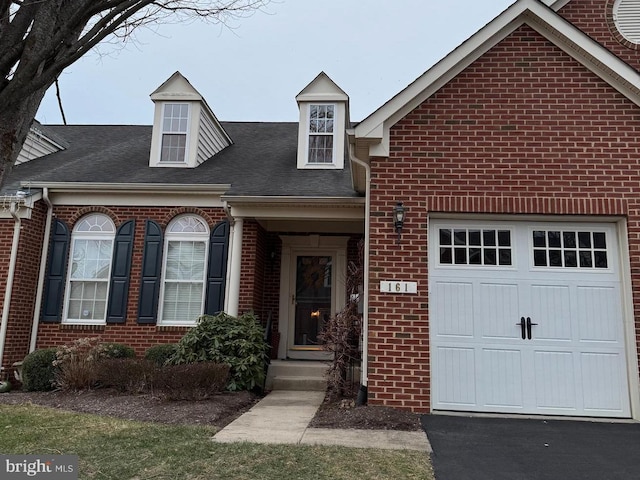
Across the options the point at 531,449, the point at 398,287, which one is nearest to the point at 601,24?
the point at 398,287

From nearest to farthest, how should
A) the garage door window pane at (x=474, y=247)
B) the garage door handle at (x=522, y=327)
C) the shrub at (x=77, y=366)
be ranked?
the garage door handle at (x=522, y=327) → the garage door window pane at (x=474, y=247) → the shrub at (x=77, y=366)

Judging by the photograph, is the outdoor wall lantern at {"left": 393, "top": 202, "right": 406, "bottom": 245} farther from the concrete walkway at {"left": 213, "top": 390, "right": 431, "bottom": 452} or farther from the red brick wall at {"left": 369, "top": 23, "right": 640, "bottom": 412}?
the concrete walkway at {"left": 213, "top": 390, "right": 431, "bottom": 452}

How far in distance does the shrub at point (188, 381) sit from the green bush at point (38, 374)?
2314mm

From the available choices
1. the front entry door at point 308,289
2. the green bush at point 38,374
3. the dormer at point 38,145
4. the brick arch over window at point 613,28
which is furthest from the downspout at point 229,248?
the brick arch over window at point 613,28

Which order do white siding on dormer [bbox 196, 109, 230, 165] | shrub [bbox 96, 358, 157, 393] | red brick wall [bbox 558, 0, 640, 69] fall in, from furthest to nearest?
white siding on dormer [bbox 196, 109, 230, 165] → red brick wall [bbox 558, 0, 640, 69] → shrub [bbox 96, 358, 157, 393]

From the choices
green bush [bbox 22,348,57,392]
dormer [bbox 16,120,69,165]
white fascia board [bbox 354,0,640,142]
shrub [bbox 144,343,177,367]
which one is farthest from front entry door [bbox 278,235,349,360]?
dormer [bbox 16,120,69,165]

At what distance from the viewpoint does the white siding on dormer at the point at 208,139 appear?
35.2 ft

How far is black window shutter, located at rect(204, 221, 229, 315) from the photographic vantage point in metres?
9.01

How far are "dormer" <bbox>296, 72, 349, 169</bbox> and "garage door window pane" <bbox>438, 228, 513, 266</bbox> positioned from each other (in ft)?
15.2

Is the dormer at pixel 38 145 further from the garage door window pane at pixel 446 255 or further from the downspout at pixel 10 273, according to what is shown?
the garage door window pane at pixel 446 255

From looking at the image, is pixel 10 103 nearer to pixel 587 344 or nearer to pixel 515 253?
pixel 515 253

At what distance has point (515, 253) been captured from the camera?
6359 millimetres

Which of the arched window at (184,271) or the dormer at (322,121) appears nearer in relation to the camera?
the arched window at (184,271)

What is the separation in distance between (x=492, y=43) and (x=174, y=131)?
6.88 metres
